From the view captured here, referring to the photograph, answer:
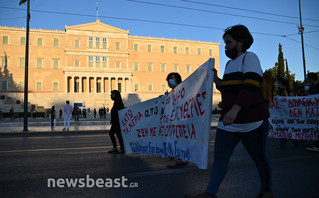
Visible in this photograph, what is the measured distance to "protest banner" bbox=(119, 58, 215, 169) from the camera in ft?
8.57

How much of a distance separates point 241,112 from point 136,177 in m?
2.03

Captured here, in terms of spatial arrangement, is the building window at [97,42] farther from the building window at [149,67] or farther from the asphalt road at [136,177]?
the asphalt road at [136,177]

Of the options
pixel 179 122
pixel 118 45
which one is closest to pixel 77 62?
pixel 118 45

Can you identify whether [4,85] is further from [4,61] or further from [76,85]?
[76,85]

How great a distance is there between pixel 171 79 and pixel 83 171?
7.10 feet

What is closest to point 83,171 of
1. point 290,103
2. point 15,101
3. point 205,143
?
point 205,143

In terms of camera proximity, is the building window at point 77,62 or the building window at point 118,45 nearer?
the building window at point 77,62

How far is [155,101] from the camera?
444cm

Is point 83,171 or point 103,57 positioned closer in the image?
point 83,171

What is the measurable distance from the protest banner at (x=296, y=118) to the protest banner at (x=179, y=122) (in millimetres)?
4045

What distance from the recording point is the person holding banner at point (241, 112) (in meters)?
2.38

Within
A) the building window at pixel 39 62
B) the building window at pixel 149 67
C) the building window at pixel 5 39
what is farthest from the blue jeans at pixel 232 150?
the building window at pixel 5 39

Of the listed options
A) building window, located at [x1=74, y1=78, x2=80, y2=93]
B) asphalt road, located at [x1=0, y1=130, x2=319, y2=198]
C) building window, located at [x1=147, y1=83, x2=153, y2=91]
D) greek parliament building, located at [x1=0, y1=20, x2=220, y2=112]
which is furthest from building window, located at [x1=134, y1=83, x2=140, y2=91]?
asphalt road, located at [x1=0, y1=130, x2=319, y2=198]

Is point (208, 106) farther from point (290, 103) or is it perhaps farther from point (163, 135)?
point (290, 103)
